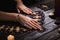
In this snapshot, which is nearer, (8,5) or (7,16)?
(7,16)

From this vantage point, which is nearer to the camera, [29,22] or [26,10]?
[29,22]

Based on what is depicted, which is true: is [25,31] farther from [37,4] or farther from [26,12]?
[37,4]

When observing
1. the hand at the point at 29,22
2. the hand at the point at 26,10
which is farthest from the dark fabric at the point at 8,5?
the hand at the point at 29,22

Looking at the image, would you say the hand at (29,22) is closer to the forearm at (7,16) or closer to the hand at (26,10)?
the forearm at (7,16)

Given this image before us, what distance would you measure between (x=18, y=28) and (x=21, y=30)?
0.03m

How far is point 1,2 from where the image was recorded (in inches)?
63.4

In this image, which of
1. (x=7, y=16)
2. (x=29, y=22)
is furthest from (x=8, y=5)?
(x=29, y=22)

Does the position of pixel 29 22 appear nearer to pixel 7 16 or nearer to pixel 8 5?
pixel 7 16

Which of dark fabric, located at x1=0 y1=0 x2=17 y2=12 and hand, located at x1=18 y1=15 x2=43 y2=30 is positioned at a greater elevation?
dark fabric, located at x1=0 y1=0 x2=17 y2=12

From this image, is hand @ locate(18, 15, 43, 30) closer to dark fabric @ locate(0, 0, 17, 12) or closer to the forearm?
the forearm

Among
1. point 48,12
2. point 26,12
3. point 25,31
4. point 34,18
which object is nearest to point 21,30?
point 25,31

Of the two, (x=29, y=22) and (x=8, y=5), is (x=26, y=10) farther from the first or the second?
(x=29, y=22)

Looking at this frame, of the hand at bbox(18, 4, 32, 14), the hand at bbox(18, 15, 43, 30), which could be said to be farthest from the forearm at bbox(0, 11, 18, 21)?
the hand at bbox(18, 4, 32, 14)

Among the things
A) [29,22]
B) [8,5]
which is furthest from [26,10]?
[29,22]
